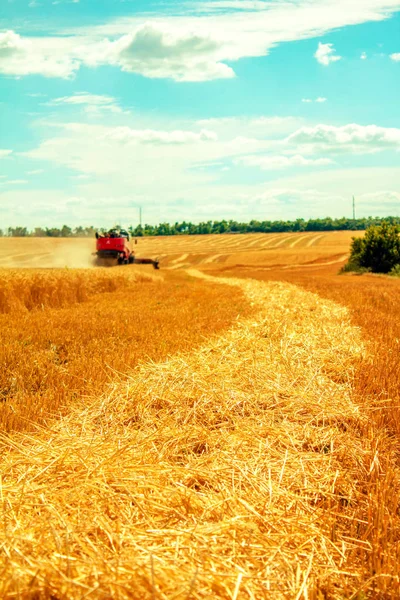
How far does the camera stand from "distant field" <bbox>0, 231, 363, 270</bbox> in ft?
154

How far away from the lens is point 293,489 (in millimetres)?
3455

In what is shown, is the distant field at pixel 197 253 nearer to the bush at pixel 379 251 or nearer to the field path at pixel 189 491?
the bush at pixel 379 251

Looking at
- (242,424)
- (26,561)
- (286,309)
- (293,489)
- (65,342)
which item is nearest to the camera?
(26,561)

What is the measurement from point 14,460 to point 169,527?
1.54m

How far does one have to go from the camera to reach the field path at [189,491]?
238 cm

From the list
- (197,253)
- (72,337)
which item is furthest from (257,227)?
(72,337)

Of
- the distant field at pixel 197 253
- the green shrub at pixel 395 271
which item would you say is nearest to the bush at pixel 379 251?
the green shrub at pixel 395 271

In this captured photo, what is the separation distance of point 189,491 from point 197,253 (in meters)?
65.8

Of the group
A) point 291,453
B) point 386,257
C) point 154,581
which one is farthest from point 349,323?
point 386,257

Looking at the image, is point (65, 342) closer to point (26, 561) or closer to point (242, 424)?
point (242, 424)

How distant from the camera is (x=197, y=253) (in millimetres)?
68625

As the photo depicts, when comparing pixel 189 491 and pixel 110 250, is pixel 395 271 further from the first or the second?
pixel 189 491

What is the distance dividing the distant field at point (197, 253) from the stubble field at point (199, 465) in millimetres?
29753

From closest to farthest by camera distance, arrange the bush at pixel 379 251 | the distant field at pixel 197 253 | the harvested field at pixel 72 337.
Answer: the harvested field at pixel 72 337
the bush at pixel 379 251
the distant field at pixel 197 253
